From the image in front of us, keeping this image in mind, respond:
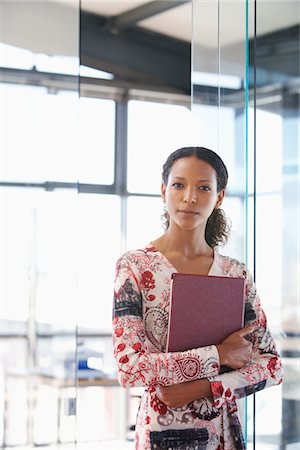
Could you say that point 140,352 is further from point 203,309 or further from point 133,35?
point 133,35

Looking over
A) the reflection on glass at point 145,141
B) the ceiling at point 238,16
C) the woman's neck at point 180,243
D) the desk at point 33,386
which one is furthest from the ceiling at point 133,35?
the desk at point 33,386

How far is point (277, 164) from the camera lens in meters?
3.04

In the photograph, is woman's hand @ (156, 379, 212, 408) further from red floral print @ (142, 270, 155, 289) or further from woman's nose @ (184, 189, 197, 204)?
woman's nose @ (184, 189, 197, 204)

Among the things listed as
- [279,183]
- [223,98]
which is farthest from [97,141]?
[223,98]

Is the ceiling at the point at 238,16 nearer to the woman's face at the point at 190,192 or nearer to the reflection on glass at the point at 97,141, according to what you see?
the woman's face at the point at 190,192

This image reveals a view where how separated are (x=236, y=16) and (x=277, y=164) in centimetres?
115

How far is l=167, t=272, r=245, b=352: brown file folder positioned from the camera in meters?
1.54

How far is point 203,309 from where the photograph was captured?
156cm

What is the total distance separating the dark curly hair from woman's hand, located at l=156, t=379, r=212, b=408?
1.08 ft

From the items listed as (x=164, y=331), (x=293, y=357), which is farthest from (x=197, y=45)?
(x=293, y=357)

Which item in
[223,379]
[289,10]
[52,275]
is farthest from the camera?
[52,275]

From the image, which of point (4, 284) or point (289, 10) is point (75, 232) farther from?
point (289, 10)

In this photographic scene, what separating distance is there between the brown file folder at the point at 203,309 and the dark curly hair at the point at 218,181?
15 centimetres

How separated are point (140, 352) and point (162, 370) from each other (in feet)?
0.18
